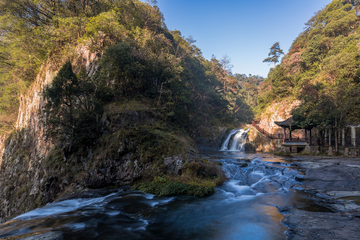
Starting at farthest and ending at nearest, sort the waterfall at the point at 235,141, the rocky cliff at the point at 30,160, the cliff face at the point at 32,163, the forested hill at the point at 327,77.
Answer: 1. the waterfall at the point at 235,141
2. the forested hill at the point at 327,77
3. the rocky cliff at the point at 30,160
4. the cliff face at the point at 32,163

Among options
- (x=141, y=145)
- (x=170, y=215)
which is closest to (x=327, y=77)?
(x=141, y=145)

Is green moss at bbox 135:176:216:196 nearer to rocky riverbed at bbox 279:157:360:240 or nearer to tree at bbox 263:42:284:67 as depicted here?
rocky riverbed at bbox 279:157:360:240

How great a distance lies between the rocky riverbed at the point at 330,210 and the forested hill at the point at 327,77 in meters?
11.1

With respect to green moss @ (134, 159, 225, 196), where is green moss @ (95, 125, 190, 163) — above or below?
above

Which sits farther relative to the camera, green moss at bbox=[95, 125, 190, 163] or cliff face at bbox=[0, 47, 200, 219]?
green moss at bbox=[95, 125, 190, 163]

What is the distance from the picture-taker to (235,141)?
3070cm

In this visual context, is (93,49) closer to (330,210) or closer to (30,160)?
(30,160)

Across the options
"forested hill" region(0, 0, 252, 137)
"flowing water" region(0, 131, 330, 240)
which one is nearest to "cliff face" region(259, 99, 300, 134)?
"forested hill" region(0, 0, 252, 137)

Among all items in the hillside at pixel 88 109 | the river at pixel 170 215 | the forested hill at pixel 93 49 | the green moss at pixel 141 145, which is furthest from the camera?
the forested hill at pixel 93 49

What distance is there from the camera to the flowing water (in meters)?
4.78

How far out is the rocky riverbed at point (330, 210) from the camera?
4.18 metres

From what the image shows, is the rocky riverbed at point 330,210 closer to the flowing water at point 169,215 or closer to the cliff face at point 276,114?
the flowing water at point 169,215

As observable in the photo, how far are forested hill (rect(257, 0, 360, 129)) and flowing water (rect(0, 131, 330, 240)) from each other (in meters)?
13.5

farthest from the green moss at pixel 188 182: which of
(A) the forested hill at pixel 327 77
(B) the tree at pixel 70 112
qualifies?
(A) the forested hill at pixel 327 77
